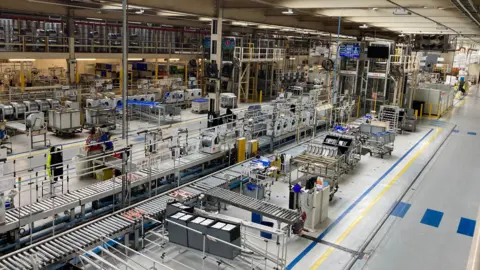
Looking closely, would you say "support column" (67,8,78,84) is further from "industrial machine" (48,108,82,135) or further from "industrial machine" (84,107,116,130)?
"industrial machine" (48,108,82,135)

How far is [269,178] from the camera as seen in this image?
12570 millimetres

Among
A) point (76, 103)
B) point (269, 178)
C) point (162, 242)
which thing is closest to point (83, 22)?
point (76, 103)

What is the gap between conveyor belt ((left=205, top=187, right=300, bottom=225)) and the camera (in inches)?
379

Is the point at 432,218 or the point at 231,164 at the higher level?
the point at 231,164

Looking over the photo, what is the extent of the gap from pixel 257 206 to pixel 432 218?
206 inches

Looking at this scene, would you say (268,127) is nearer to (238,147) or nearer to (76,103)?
(238,147)

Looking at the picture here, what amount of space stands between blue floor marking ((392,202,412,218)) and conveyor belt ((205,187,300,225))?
12.0 feet

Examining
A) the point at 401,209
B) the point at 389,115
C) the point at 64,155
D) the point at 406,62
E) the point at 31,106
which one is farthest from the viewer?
the point at 406,62

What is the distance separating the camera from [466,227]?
1109 cm

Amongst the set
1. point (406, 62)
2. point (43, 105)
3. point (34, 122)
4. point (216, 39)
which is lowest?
point (34, 122)

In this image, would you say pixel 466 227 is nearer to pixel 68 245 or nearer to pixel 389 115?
pixel 68 245

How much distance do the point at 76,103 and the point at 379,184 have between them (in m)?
14.4

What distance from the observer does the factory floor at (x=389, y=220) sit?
9.09 m

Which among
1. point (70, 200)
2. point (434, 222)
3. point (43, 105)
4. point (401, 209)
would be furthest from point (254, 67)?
point (70, 200)
